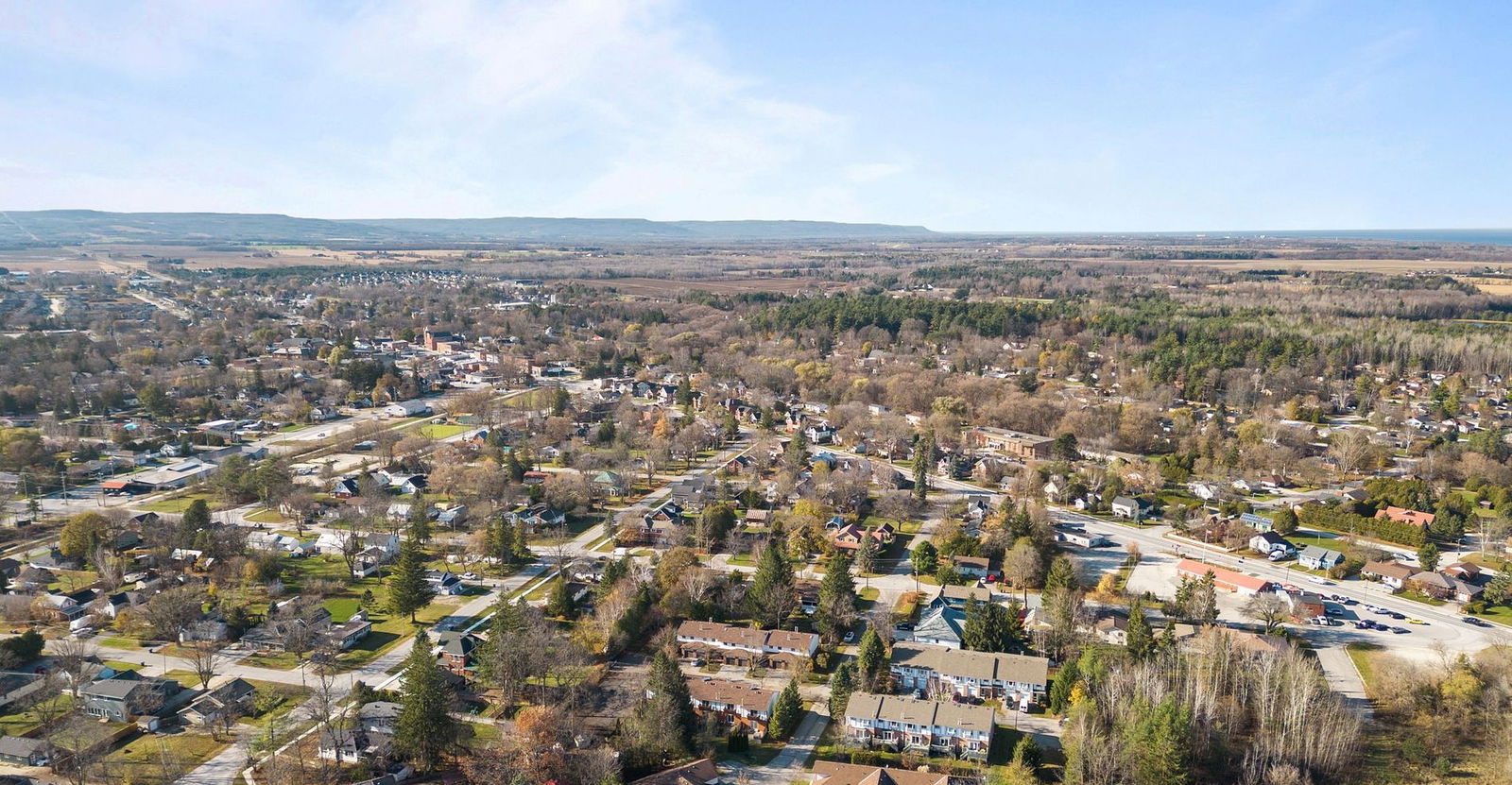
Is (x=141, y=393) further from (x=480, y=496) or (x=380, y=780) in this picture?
(x=380, y=780)

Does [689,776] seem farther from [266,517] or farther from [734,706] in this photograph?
[266,517]

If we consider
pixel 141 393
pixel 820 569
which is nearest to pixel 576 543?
pixel 820 569

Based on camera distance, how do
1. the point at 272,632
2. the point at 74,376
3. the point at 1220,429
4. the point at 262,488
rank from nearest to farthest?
the point at 272,632
the point at 262,488
the point at 1220,429
the point at 74,376

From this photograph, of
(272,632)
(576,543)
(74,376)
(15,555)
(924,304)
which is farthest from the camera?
(924,304)

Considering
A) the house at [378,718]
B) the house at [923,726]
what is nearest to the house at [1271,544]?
the house at [923,726]

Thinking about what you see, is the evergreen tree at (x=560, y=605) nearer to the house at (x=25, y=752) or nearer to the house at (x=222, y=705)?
the house at (x=222, y=705)

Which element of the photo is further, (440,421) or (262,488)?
(440,421)

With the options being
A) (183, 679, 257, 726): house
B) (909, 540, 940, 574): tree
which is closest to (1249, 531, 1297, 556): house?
(909, 540, 940, 574): tree
